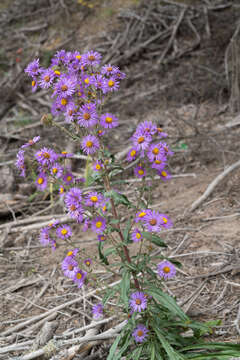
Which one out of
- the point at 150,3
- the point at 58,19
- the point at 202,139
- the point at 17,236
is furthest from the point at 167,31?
the point at 17,236

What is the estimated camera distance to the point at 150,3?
6926 mm

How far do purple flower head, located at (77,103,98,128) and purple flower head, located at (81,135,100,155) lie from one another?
6cm

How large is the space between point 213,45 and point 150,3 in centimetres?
169

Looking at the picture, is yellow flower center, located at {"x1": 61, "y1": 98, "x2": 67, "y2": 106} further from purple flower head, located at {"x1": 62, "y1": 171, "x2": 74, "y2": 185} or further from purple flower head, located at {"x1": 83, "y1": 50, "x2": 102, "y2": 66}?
purple flower head, located at {"x1": 62, "y1": 171, "x2": 74, "y2": 185}

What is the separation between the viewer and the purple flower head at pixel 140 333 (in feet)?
6.10

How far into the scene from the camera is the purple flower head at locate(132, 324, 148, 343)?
1.86 meters

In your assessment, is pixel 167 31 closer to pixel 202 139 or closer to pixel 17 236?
pixel 202 139

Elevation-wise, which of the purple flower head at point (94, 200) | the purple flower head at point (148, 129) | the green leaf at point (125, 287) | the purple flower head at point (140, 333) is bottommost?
the purple flower head at point (140, 333)

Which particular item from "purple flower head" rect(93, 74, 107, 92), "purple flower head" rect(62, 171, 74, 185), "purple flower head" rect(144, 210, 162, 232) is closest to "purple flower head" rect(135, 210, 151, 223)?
"purple flower head" rect(144, 210, 162, 232)

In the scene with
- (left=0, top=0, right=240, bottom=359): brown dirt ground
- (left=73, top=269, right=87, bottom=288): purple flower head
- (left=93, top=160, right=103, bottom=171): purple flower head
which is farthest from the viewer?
(left=0, top=0, right=240, bottom=359): brown dirt ground

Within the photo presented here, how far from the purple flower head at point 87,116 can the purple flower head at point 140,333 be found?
1.03m

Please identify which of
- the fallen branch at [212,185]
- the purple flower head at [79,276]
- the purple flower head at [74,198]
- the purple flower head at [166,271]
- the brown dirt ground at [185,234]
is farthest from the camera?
the fallen branch at [212,185]

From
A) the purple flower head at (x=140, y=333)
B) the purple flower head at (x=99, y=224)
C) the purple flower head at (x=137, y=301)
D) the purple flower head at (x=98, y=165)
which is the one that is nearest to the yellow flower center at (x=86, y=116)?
the purple flower head at (x=98, y=165)

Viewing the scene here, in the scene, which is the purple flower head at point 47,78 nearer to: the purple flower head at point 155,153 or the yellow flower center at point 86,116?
the yellow flower center at point 86,116
